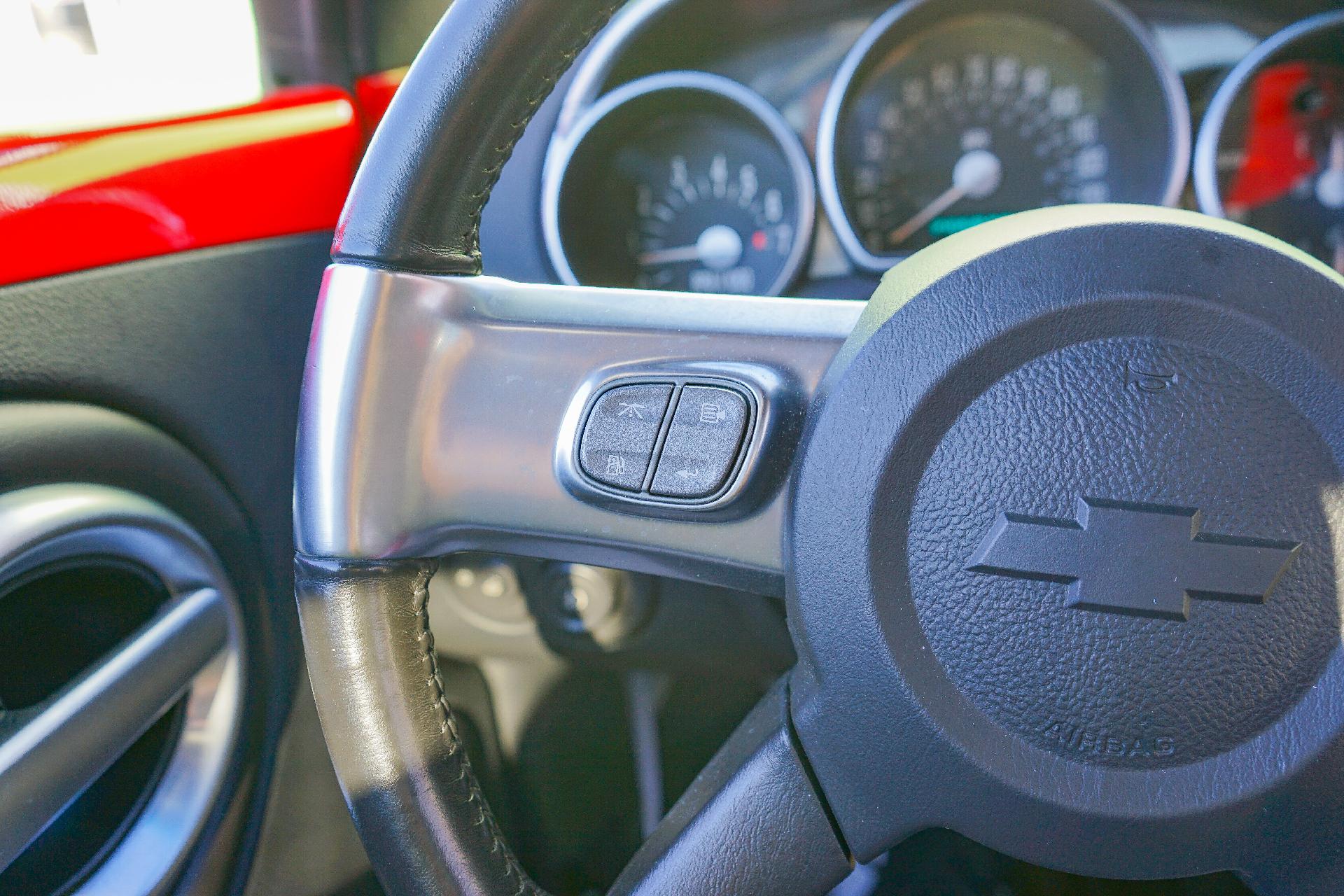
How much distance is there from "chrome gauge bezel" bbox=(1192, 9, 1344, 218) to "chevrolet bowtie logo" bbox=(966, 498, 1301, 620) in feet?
2.81

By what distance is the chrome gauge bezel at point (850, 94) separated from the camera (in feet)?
4.00

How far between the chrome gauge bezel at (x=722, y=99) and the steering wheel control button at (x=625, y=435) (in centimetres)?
63

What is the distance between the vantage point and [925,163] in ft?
4.60

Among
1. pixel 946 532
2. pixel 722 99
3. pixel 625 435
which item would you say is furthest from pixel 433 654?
pixel 722 99

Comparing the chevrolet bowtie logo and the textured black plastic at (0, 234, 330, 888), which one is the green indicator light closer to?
the textured black plastic at (0, 234, 330, 888)

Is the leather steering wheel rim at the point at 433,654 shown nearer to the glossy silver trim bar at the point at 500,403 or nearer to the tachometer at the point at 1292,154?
the glossy silver trim bar at the point at 500,403

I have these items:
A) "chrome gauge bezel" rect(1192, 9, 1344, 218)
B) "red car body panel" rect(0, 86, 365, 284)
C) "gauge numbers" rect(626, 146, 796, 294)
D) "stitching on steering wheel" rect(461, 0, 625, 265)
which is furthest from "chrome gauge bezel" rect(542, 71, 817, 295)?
"stitching on steering wheel" rect(461, 0, 625, 265)

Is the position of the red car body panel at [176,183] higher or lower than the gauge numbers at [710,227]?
higher

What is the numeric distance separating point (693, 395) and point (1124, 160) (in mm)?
1018

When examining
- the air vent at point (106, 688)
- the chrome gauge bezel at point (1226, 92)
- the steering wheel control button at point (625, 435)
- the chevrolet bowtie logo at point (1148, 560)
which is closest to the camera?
the chevrolet bowtie logo at point (1148, 560)

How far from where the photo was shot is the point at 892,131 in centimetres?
139

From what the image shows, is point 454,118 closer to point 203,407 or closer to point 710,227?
point 203,407

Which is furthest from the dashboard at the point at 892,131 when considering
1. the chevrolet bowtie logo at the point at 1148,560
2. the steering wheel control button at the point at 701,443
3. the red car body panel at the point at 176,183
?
the chevrolet bowtie logo at the point at 1148,560

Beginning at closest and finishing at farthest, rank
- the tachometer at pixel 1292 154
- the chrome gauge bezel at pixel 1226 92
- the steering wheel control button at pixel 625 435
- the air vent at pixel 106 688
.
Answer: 1. the steering wheel control button at pixel 625 435
2. the air vent at pixel 106 688
3. the chrome gauge bezel at pixel 1226 92
4. the tachometer at pixel 1292 154
